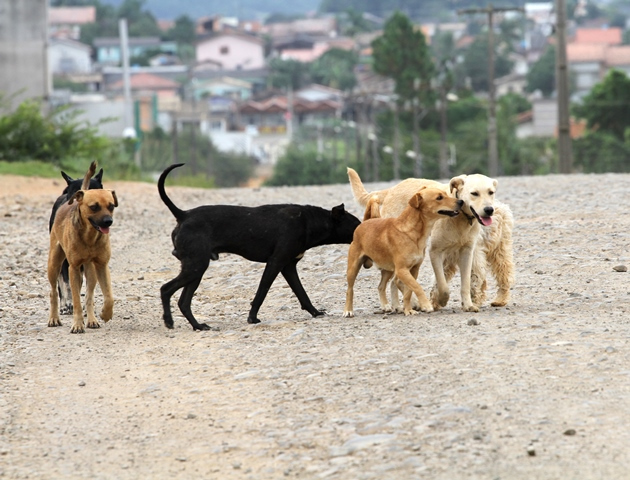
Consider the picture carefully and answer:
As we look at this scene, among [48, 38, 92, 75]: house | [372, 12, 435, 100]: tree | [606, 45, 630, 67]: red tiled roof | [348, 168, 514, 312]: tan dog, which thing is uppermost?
[48, 38, 92, 75]: house

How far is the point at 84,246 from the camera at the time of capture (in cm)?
1019

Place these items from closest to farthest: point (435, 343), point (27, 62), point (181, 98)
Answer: point (435, 343) < point (27, 62) < point (181, 98)

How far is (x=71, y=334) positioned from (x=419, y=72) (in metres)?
67.3

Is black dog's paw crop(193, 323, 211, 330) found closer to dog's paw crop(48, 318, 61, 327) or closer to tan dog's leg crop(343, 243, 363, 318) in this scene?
tan dog's leg crop(343, 243, 363, 318)

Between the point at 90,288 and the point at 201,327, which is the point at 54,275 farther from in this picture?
the point at 201,327

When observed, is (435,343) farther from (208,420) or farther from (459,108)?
(459,108)

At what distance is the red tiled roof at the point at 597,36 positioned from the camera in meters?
179

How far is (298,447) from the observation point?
270 inches

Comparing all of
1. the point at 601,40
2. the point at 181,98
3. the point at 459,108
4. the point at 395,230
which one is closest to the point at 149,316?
the point at 395,230

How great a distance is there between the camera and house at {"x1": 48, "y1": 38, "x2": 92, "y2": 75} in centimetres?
17250

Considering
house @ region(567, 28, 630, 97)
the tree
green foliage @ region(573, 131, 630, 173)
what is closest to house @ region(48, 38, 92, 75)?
house @ region(567, 28, 630, 97)

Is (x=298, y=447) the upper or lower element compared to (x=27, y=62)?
lower

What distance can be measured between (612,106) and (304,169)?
65.8 ft

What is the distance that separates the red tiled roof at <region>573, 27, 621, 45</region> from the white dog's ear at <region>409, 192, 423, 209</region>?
564 feet
